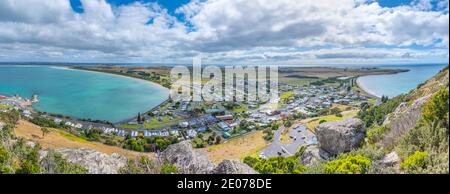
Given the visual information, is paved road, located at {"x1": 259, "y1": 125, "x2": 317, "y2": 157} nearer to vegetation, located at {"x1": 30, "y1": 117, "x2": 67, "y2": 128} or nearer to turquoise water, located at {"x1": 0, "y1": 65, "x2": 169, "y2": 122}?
turquoise water, located at {"x1": 0, "y1": 65, "x2": 169, "y2": 122}

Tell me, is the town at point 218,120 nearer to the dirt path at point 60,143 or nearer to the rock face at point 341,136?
the dirt path at point 60,143

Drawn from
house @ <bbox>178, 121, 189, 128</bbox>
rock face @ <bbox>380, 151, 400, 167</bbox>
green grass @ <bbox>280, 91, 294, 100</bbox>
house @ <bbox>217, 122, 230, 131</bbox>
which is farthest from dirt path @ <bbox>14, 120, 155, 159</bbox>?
green grass @ <bbox>280, 91, 294, 100</bbox>

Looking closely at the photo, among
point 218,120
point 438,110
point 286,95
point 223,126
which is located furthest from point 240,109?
point 438,110

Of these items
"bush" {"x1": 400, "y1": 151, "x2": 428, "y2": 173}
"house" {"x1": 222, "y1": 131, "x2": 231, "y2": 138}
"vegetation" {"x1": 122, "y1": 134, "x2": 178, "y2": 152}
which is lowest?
"house" {"x1": 222, "y1": 131, "x2": 231, "y2": 138}

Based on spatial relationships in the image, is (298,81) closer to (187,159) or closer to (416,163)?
(187,159)

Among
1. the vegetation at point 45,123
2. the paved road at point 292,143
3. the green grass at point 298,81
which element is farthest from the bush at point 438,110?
the green grass at point 298,81
